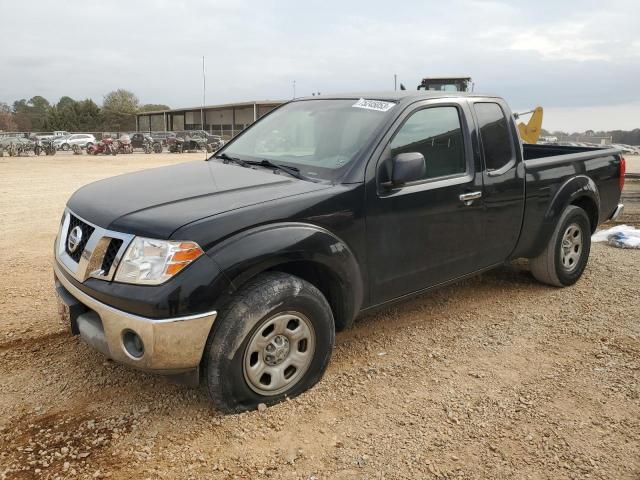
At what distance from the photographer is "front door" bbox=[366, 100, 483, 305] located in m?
3.28

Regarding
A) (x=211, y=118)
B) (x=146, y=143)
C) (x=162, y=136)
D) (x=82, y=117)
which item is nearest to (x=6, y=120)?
(x=82, y=117)

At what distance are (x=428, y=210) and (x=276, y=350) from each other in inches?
55.0

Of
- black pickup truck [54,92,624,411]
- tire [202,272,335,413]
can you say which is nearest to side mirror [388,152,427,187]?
black pickup truck [54,92,624,411]

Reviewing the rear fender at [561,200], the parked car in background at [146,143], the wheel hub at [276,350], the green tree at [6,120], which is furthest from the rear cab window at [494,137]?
the green tree at [6,120]

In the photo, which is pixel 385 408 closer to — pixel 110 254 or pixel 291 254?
pixel 291 254

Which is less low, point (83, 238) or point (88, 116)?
point (88, 116)

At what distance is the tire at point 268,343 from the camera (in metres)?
A: 2.66

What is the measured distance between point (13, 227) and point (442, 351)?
6856mm

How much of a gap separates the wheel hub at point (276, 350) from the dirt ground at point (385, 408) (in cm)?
27

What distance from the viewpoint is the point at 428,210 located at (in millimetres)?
3502

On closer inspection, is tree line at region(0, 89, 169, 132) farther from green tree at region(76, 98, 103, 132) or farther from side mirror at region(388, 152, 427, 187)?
side mirror at region(388, 152, 427, 187)

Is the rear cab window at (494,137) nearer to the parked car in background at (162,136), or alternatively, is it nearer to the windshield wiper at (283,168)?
the windshield wiper at (283,168)

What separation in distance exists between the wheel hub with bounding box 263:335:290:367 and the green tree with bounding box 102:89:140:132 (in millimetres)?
76291

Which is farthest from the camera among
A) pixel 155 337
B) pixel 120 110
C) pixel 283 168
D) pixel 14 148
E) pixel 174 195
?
pixel 120 110
